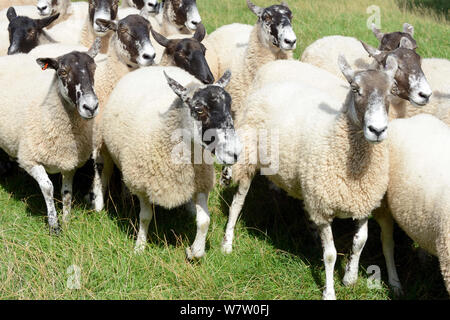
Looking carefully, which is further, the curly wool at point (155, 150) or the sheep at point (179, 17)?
the sheep at point (179, 17)

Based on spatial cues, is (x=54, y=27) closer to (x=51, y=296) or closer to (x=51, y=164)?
(x=51, y=164)

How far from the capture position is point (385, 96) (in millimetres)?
3869

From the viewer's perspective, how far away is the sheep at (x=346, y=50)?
624 centimetres

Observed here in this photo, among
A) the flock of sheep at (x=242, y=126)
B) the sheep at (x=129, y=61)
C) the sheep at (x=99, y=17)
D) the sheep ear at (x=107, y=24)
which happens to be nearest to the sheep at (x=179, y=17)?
the sheep at (x=99, y=17)

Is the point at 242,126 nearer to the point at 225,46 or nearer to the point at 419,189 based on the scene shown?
the point at 419,189

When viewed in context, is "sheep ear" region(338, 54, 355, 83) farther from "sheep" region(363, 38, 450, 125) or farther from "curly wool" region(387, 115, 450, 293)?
"sheep" region(363, 38, 450, 125)

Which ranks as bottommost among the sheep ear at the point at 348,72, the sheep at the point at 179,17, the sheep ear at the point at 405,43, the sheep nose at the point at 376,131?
the sheep at the point at 179,17

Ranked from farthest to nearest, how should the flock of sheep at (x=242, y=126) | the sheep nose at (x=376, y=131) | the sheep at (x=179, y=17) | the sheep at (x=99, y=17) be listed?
the sheep at (x=179, y=17) < the sheep at (x=99, y=17) < the flock of sheep at (x=242, y=126) < the sheep nose at (x=376, y=131)

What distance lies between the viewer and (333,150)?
13.6 ft

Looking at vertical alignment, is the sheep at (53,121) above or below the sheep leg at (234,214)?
above

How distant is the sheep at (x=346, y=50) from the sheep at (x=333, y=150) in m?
1.84

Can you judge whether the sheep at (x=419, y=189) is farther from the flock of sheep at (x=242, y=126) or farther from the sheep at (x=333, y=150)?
the sheep at (x=333, y=150)
